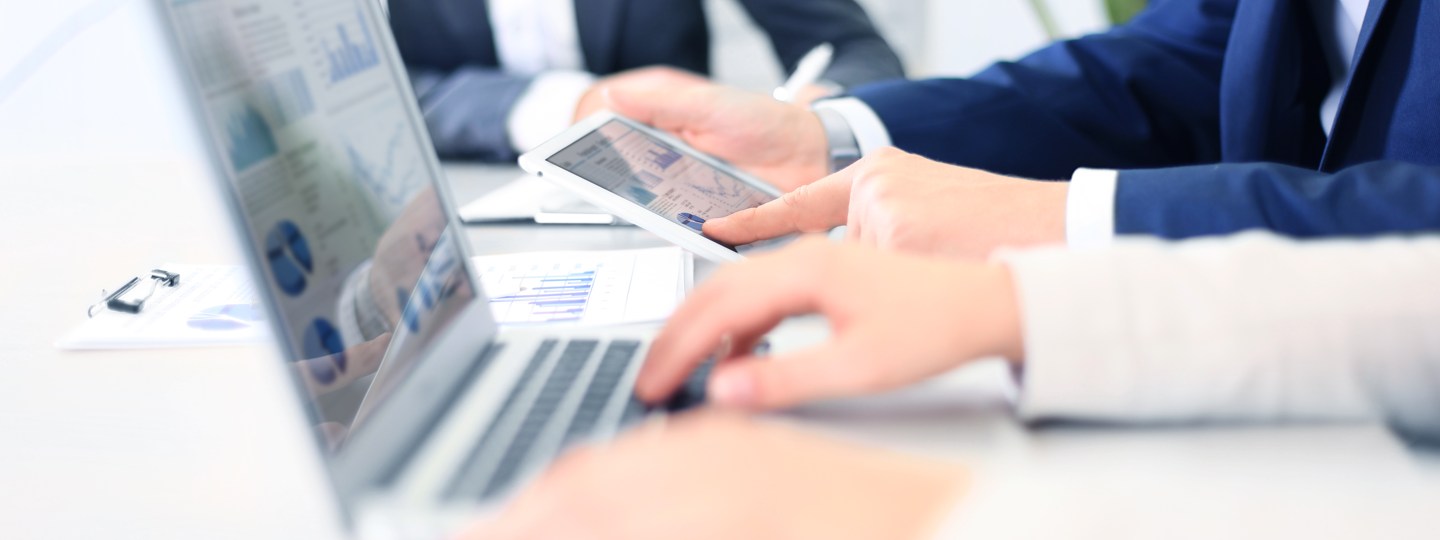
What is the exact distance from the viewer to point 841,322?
0.91 feet

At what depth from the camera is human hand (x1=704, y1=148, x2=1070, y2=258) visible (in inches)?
16.7

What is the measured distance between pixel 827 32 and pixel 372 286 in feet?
3.60

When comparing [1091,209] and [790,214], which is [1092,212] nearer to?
[1091,209]

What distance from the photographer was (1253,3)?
0.67 metres

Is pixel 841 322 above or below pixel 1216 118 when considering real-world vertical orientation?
above

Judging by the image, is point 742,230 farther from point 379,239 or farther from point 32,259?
point 32,259

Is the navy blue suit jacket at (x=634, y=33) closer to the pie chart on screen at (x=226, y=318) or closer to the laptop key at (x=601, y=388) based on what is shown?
the pie chart on screen at (x=226, y=318)

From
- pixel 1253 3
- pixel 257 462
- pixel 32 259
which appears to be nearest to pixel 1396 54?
pixel 1253 3

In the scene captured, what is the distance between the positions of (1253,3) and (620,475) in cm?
73

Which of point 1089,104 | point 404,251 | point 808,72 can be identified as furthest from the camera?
point 808,72

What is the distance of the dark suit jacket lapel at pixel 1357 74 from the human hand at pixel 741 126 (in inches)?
15.3

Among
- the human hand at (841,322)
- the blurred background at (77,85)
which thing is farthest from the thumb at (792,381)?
the blurred background at (77,85)

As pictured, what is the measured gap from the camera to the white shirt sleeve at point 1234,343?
27cm

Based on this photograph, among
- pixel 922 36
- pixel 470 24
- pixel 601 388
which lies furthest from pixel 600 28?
pixel 922 36
